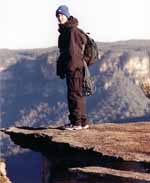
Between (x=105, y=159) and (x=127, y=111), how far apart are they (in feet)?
A: 571

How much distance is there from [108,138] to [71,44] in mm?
2213

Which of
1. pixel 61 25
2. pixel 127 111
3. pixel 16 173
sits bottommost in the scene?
pixel 16 173

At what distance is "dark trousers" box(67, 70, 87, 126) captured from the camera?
12.7 meters

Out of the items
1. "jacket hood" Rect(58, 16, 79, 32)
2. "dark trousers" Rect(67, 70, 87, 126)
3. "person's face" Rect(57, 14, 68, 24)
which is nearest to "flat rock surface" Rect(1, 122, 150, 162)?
"dark trousers" Rect(67, 70, 87, 126)

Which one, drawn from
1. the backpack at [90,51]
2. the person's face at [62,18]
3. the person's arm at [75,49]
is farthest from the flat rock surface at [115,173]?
the person's face at [62,18]

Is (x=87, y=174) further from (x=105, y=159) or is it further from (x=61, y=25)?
(x=61, y=25)

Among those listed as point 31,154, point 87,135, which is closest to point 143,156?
point 87,135

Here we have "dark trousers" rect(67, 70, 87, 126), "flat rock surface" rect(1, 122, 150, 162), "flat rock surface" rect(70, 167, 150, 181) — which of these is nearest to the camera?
"flat rock surface" rect(70, 167, 150, 181)

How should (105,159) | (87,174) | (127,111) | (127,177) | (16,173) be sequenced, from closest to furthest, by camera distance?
(127,177) → (87,174) → (105,159) → (16,173) → (127,111)

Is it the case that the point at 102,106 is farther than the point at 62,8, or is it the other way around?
the point at 102,106

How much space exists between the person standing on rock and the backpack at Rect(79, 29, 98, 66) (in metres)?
0.23

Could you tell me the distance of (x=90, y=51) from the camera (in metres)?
12.8

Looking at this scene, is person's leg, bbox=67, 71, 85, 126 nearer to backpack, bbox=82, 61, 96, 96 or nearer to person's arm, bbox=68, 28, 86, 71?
backpack, bbox=82, 61, 96, 96

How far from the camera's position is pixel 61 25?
41.3ft
